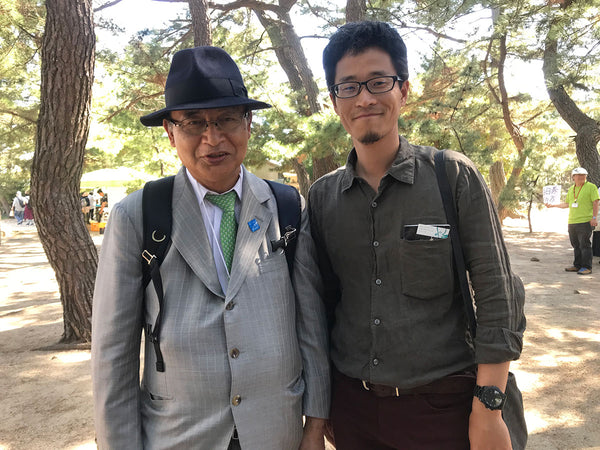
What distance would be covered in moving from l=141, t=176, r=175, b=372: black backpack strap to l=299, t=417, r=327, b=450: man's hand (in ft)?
1.87

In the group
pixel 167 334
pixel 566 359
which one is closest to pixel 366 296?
pixel 167 334

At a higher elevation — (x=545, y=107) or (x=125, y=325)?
(x=545, y=107)

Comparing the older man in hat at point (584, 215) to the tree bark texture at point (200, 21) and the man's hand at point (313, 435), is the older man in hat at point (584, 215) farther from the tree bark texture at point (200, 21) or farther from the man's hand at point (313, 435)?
the man's hand at point (313, 435)

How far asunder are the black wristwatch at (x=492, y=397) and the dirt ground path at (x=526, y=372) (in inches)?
76.8

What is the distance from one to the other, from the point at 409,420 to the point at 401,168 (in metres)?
0.89

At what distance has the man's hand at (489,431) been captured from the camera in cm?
150

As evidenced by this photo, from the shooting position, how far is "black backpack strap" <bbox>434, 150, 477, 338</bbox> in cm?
158

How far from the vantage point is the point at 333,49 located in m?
1.72

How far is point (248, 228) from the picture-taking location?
165 centimetres

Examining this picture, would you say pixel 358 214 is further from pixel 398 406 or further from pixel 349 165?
pixel 398 406

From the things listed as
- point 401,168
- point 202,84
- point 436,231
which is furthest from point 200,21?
point 436,231

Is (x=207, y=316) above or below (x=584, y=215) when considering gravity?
above

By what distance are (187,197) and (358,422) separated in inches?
41.3

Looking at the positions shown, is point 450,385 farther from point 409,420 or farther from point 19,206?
point 19,206
